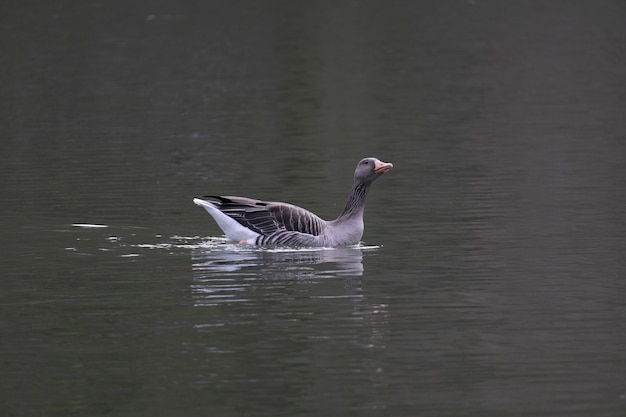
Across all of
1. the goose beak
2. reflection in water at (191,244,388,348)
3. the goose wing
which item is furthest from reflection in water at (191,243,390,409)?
the goose beak

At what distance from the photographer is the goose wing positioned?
72.4 feet

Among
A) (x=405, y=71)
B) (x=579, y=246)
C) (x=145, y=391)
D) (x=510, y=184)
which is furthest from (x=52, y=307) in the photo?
(x=405, y=71)

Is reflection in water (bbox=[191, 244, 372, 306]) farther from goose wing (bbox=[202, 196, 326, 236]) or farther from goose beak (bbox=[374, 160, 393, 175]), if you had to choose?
goose beak (bbox=[374, 160, 393, 175])

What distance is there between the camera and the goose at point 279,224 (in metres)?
22.1

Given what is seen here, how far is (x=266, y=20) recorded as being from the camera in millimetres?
78562

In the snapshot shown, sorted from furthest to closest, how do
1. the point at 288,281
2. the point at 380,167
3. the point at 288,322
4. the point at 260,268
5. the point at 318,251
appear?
1. the point at 380,167
2. the point at 318,251
3. the point at 260,268
4. the point at 288,281
5. the point at 288,322

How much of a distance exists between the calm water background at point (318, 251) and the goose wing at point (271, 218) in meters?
0.41

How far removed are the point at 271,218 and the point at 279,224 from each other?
0.50ft

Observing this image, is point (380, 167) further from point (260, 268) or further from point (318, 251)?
point (260, 268)

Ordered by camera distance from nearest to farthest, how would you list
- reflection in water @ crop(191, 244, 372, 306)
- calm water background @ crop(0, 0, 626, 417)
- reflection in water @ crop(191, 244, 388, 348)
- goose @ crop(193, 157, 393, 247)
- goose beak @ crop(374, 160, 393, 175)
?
calm water background @ crop(0, 0, 626, 417) → reflection in water @ crop(191, 244, 388, 348) → reflection in water @ crop(191, 244, 372, 306) → goose @ crop(193, 157, 393, 247) → goose beak @ crop(374, 160, 393, 175)

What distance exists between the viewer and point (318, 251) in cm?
2211

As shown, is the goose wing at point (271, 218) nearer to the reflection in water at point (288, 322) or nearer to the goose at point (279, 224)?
the goose at point (279, 224)

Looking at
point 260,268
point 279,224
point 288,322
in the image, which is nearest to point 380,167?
point 279,224

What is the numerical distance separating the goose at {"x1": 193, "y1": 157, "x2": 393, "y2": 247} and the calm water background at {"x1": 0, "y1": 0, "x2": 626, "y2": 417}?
27 cm
